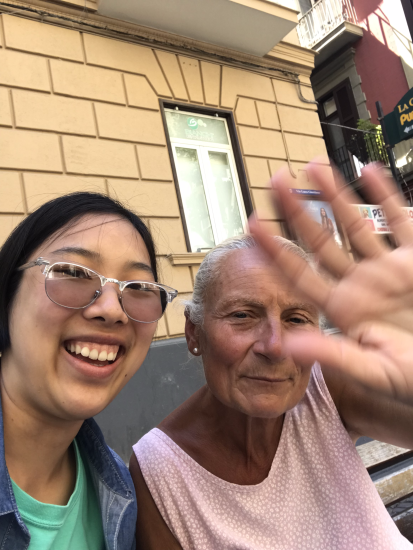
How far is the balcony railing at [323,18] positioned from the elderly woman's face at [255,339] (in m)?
13.0

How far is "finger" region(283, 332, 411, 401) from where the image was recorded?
35.6 inches

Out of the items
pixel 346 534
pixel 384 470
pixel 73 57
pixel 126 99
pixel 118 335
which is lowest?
pixel 384 470

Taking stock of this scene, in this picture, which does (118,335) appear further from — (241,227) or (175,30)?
(175,30)

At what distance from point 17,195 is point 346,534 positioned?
4.04m

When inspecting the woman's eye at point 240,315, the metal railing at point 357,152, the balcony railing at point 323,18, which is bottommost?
the woman's eye at point 240,315

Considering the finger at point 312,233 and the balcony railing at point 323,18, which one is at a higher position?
the balcony railing at point 323,18

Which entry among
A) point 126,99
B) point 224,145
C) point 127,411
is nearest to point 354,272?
point 127,411

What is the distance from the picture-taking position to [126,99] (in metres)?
5.28

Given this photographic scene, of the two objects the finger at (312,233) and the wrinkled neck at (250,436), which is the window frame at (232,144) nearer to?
the wrinkled neck at (250,436)

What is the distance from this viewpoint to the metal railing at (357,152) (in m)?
11.9

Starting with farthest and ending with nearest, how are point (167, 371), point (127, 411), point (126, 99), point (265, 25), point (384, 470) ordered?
point (265, 25), point (126, 99), point (167, 371), point (127, 411), point (384, 470)

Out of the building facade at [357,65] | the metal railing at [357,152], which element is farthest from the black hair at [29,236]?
the building facade at [357,65]

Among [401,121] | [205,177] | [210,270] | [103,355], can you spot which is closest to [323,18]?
[401,121]

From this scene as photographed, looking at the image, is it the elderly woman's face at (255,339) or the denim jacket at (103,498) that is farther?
the elderly woman's face at (255,339)
